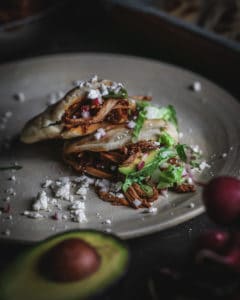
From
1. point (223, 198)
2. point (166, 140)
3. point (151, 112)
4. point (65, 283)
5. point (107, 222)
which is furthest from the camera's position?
point (151, 112)

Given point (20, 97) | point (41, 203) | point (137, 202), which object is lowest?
point (20, 97)

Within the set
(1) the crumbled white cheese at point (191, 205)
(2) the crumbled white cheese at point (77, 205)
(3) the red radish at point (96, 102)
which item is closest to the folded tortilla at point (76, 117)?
(3) the red radish at point (96, 102)

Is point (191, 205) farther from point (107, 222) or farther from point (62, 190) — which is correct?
point (62, 190)

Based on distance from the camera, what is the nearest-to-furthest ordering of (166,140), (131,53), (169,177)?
1. (169,177)
2. (166,140)
3. (131,53)

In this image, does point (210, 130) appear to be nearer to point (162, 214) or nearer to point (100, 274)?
point (162, 214)

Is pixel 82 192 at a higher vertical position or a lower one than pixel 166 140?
lower

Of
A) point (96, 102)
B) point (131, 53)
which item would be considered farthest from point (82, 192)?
point (131, 53)

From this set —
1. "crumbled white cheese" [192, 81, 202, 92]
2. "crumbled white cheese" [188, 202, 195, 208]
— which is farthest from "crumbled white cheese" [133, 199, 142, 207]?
"crumbled white cheese" [192, 81, 202, 92]
